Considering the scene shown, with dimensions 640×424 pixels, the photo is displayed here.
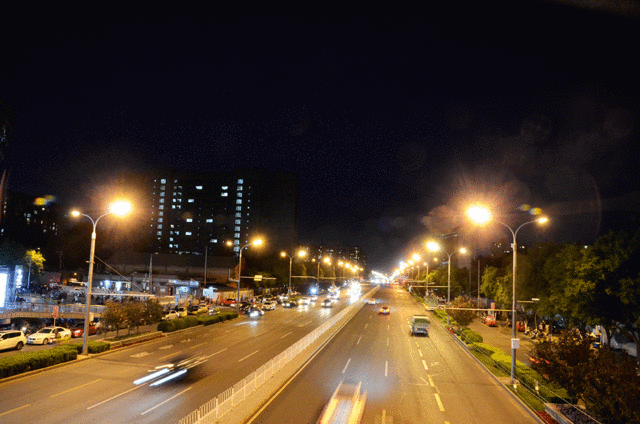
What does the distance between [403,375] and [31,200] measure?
652 feet

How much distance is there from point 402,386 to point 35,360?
19.3 metres

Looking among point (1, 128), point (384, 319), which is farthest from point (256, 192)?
point (384, 319)

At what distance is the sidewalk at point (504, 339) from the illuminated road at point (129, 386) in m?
18.5

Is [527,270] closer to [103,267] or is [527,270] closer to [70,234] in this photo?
[103,267]

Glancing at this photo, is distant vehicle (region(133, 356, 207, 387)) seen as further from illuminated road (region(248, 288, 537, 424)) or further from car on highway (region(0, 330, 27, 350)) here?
car on highway (region(0, 330, 27, 350))

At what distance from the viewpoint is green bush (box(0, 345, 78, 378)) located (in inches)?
829

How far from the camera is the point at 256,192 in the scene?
177750 mm

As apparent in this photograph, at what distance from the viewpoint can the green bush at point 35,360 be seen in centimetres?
2105

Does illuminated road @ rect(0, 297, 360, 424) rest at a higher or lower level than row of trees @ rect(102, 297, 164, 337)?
lower

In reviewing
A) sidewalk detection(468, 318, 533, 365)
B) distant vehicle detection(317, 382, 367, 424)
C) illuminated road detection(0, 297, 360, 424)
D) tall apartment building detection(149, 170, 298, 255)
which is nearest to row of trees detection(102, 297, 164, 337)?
illuminated road detection(0, 297, 360, 424)

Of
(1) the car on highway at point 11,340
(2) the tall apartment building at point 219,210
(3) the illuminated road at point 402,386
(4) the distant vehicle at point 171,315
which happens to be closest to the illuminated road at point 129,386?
(3) the illuminated road at point 402,386

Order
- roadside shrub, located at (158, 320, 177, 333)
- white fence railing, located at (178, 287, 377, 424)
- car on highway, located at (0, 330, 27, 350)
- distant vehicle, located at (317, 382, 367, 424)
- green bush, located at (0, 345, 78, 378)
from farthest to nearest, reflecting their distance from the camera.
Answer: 1. roadside shrub, located at (158, 320, 177, 333)
2. car on highway, located at (0, 330, 27, 350)
3. green bush, located at (0, 345, 78, 378)
4. distant vehicle, located at (317, 382, 367, 424)
5. white fence railing, located at (178, 287, 377, 424)

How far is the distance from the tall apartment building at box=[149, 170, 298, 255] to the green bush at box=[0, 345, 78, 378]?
143m

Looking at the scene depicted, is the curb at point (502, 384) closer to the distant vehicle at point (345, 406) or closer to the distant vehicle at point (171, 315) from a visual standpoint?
the distant vehicle at point (345, 406)
